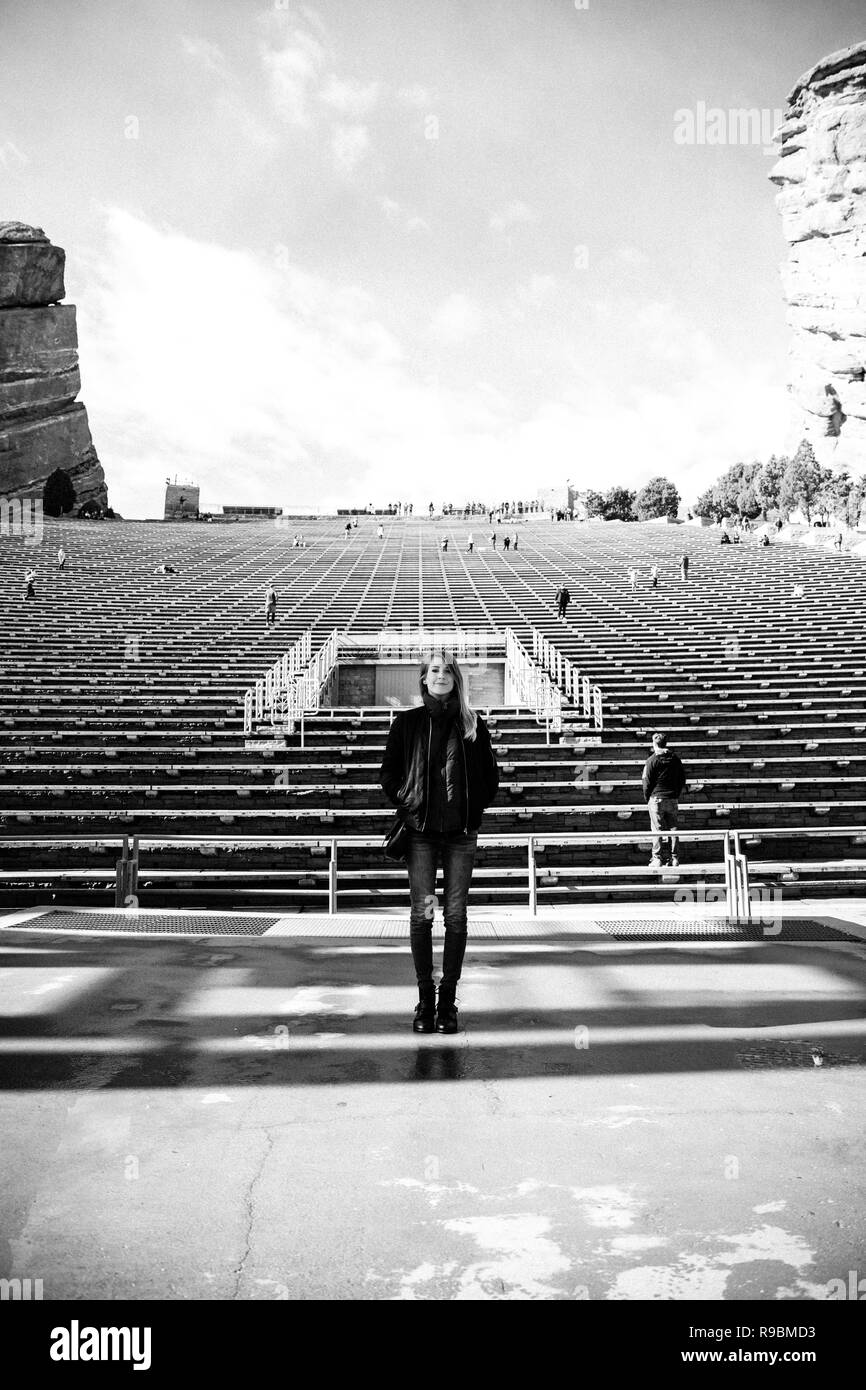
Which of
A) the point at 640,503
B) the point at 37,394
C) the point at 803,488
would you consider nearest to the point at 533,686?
the point at 803,488

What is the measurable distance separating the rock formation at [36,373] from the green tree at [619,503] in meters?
56.7

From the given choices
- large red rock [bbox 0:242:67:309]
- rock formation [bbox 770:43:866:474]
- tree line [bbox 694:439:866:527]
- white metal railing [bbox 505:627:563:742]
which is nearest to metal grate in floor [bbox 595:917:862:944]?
white metal railing [bbox 505:627:563:742]

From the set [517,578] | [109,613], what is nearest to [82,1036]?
[109,613]

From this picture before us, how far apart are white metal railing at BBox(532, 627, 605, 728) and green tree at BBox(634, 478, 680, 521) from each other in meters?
75.2

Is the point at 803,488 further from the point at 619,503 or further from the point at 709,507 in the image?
the point at 619,503

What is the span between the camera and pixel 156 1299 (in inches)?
86.0

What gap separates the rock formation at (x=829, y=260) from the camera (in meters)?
105

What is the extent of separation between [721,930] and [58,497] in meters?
89.3

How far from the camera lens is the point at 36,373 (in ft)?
314

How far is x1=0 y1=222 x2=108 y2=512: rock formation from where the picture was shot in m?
93.3

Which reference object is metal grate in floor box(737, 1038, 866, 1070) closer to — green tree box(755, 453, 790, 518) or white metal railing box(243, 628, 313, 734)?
white metal railing box(243, 628, 313, 734)

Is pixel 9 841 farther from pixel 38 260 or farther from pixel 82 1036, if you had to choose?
pixel 38 260
